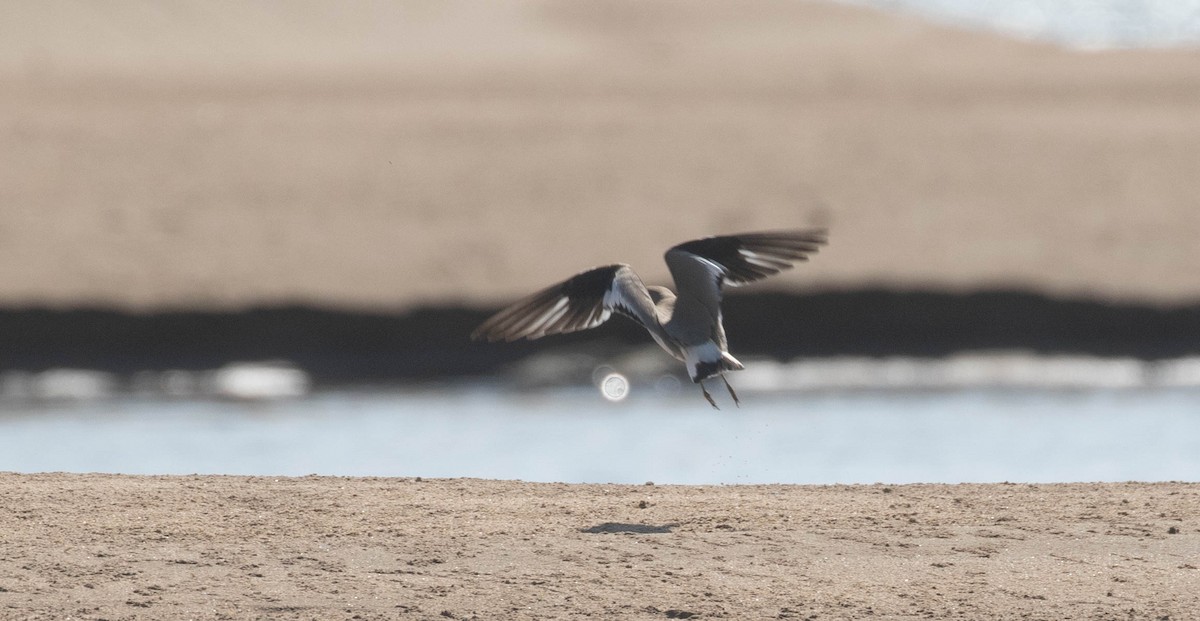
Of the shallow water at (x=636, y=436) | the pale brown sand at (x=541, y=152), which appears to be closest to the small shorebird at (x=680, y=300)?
the shallow water at (x=636, y=436)

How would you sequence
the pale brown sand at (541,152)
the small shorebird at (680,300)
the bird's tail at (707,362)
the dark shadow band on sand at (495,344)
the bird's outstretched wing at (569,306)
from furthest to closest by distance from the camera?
1. the pale brown sand at (541,152)
2. the dark shadow band on sand at (495,344)
3. the bird's outstretched wing at (569,306)
4. the small shorebird at (680,300)
5. the bird's tail at (707,362)

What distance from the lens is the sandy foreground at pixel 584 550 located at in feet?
28.1

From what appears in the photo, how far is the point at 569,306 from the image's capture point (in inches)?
436

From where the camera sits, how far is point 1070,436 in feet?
55.4

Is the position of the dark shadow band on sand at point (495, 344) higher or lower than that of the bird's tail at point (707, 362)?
higher

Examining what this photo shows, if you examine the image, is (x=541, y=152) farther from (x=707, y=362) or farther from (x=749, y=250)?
(x=707, y=362)

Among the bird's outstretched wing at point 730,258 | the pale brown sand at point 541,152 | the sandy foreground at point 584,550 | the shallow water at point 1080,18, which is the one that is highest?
the shallow water at point 1080,18

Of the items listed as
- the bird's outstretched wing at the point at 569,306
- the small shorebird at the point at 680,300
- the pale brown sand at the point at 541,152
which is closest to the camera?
the small shorebird at the point at 680,300

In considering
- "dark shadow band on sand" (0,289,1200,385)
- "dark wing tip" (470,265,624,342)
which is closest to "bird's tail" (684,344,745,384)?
"dark wing tip" (470,265,624,342)

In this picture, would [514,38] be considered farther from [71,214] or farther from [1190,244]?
[1190,244]

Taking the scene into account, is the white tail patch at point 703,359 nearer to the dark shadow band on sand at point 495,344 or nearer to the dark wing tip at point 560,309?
the dark wing tip at point 560,309

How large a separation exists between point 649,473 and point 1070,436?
3997 millimetres

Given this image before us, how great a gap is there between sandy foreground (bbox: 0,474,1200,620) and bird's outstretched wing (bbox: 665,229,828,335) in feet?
3.59

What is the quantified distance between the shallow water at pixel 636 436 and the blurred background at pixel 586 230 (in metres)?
0.07
